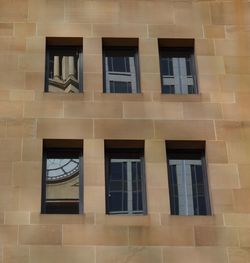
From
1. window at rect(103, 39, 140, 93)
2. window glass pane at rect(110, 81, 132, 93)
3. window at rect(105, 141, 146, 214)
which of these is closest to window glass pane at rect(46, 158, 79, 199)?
window at rect(105, 141, 146, 214)

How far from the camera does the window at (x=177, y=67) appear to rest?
2002cm

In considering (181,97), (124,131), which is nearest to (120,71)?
(181,97)

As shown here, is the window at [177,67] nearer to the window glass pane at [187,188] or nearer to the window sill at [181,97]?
the window sill at [181,97]

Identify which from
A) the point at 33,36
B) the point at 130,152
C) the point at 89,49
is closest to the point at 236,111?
the point at 130,152

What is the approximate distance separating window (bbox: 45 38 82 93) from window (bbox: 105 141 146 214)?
2.31 m

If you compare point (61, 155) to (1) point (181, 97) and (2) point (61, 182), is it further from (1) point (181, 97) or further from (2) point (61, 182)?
(1) point (181, 97)

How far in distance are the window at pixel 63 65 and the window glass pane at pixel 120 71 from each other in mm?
835

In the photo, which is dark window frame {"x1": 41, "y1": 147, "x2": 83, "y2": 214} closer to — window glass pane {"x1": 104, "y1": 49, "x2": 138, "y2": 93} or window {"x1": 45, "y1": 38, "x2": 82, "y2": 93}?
window {"x1": 45, "y1": 38, "x2": 82, "y2": 93}

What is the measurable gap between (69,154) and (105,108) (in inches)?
63.6

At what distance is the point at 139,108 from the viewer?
750 inches

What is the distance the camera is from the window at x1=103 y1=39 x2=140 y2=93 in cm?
1984

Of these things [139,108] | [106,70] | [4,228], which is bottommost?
[4,228]

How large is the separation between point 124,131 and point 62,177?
210 cm

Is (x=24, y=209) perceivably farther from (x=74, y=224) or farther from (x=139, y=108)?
(x=139, y=108)
